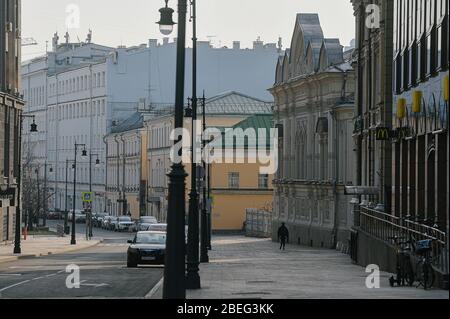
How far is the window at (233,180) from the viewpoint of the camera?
344ft

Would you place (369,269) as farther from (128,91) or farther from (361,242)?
(128,91)

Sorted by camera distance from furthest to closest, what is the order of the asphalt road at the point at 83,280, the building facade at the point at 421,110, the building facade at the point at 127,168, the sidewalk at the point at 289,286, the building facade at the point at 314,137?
the building facade at the point at 127,168, the building facade at the point at 314,137, the building facade at the point at 421,110, the asphalt road at the point at 83,280, the sidewalk at the point at 289,286

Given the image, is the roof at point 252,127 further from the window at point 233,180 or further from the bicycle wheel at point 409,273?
the bicycle wheel at point 409,273

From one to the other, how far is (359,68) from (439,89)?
24252 millimetres

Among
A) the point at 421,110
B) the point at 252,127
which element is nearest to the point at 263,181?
the point at 252,127

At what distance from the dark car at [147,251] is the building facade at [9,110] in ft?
85.4

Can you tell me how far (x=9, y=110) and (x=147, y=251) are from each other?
31.6 meters

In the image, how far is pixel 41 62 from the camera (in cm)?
15638

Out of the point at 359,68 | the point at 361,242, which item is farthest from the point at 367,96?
the point at 361,242

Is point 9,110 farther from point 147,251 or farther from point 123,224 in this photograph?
point 123,224

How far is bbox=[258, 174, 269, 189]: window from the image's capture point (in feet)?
344

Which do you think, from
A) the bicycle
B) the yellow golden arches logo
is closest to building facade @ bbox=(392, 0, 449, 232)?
the yellow golden arches logo

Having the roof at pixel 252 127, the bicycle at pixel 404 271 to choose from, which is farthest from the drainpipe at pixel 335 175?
the bicycle at pixel 404 271

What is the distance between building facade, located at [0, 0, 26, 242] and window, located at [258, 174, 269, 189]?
1220 inches
